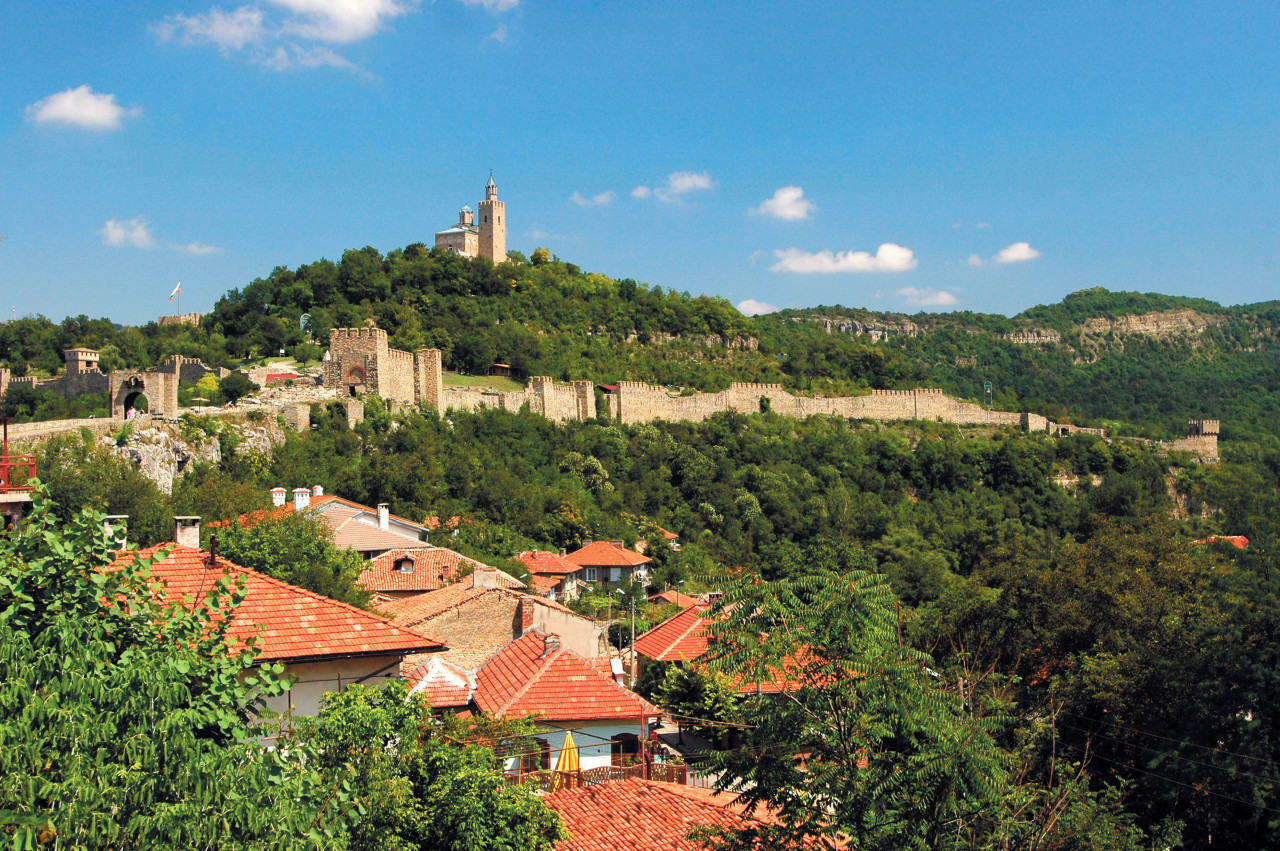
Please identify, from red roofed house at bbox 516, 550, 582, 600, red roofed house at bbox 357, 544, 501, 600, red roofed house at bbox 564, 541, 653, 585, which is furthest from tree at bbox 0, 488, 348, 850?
red roofed house at bbox 564, 541, 653, 585

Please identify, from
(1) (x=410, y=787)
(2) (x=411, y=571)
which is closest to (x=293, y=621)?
(1) (x=410, y=787)

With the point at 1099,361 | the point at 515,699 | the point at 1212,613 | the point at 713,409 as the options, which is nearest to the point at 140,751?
the point at 515,699

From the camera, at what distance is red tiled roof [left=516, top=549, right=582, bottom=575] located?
3081 cm

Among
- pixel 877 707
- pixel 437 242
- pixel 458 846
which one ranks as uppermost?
pixel 437 242

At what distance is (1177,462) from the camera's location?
62719 mm

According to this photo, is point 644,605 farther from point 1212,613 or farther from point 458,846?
point 458,846

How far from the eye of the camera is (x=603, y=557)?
3450 cm

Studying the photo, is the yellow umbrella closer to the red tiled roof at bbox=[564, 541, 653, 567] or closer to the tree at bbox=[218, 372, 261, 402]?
the red tiled roof at bbox=[564, 541, 653, 567]

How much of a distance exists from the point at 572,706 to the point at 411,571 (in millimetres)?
11094

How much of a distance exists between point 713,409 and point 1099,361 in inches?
2784

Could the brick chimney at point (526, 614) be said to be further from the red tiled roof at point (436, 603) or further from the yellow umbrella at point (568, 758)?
the yellow umbrella at point (568, 758)

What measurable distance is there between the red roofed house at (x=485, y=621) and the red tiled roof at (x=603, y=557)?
15.7m

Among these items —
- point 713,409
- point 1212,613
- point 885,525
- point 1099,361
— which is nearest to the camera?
point 1212,613

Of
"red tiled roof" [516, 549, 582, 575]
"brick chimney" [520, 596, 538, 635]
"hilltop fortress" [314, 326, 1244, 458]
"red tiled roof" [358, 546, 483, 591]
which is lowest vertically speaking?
"red tiled roof" [516, 549, 582, 575]
